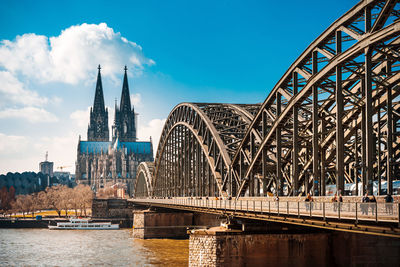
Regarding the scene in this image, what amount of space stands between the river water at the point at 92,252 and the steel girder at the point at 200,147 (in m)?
8.91

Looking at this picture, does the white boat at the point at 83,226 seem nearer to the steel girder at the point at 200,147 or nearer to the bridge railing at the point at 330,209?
the steel girder at the point at 200,147

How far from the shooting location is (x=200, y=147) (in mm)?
82688

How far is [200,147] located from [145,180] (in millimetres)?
70293

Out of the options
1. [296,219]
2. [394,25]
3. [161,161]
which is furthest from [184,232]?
[394,25]

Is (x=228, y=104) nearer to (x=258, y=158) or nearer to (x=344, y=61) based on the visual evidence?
(x=258, y=158)

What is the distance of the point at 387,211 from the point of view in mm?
23531

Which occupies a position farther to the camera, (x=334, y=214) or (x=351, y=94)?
(x=351, y=94)

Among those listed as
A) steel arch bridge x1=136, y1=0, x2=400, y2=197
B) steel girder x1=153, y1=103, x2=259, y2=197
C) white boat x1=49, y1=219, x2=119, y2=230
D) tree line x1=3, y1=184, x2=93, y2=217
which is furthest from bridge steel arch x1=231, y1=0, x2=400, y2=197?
tree line x1=3, y1=184, x2=93, y2=217

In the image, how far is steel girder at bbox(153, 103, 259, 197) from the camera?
213 feet

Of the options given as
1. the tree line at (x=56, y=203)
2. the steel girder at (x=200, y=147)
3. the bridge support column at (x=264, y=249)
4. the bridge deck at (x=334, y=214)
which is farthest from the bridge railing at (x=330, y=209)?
the tree line at (x=56, y=203)

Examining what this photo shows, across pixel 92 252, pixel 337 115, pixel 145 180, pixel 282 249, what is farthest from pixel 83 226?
pixel 337 115

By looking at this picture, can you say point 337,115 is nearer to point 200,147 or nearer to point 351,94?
point 351,94

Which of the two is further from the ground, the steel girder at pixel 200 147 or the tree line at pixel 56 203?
the steel girder at pixel 200 147

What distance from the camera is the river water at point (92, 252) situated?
59.9 m
